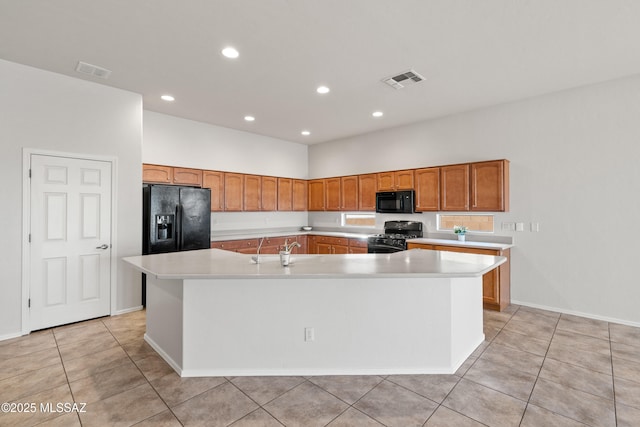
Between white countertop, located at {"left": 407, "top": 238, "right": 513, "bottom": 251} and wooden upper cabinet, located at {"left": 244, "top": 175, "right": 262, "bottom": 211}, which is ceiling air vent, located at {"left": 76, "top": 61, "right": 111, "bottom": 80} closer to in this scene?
wooden upper cabinet, located at {"left": 244, "top": 175, "right": 262, "bottom": 211}

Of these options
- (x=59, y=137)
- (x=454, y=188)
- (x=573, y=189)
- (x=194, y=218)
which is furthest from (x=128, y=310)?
(x=573, y=189)

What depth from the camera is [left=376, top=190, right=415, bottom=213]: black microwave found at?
5.45m

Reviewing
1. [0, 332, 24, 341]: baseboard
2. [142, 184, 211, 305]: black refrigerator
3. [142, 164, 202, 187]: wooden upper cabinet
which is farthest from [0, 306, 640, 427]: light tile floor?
[142, 164, 202, 187]: wooden upper cabinet

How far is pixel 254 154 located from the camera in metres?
6.50

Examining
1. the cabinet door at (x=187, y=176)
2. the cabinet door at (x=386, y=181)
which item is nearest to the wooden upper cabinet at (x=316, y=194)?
the cabinet door at (x=386, y=181)

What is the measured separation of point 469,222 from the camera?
5047mm

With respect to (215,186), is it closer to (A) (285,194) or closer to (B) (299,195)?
(A) (285,194)

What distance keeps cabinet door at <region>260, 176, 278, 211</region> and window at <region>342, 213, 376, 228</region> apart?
161 centimetres

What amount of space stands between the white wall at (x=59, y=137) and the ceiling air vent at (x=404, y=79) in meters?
3.39

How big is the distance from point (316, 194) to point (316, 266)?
4751mm

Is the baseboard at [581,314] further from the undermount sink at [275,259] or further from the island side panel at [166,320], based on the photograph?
the island side panel at [166,320]

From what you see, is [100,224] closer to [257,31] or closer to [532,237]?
[257,31]

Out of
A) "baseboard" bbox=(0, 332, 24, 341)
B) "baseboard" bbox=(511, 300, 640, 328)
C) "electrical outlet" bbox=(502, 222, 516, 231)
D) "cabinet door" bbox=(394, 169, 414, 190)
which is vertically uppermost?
"cabinet door" bbox=(394, 169, 414, 190)

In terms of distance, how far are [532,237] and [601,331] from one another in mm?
1345
